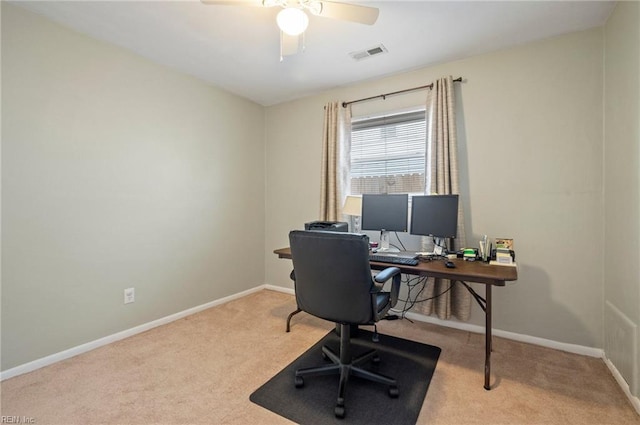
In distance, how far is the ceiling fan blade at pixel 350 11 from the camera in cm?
156

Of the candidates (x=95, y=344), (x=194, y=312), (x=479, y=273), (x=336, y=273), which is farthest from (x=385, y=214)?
(x=95, y=344)

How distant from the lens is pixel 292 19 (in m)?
1.53

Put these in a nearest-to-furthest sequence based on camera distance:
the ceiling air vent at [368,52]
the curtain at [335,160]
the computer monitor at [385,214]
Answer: the ceiling air vent at [368,52] < the computer monitor at [385,214] < the curtain at [335,160]

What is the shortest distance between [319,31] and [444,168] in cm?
154

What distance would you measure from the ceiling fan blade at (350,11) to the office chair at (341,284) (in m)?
1.28

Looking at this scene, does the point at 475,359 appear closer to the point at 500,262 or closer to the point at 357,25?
the point at 500,262

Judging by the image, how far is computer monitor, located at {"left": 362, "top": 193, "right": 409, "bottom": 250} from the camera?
8.21 ft

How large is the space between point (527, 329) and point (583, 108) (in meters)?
1.78

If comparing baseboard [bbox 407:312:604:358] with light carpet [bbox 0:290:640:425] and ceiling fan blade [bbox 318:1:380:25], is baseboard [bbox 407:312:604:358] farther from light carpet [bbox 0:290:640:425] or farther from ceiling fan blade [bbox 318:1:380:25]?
ceiling fan blade [bbox 318:1:380:25]

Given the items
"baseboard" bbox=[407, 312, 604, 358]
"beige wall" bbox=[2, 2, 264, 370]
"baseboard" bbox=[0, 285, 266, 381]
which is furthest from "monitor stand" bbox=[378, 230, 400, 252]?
"baseboard" bbox=[0, 285, 266, 381]

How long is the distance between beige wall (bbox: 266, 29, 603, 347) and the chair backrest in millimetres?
1510

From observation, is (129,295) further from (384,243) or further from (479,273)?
(479,273)

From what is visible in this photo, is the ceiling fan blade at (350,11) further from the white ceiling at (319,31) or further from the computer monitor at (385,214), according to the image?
the computer monitor at (385,214)

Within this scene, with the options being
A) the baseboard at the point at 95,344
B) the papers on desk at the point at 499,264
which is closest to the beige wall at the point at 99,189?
the baseboard at the point at 95,344
